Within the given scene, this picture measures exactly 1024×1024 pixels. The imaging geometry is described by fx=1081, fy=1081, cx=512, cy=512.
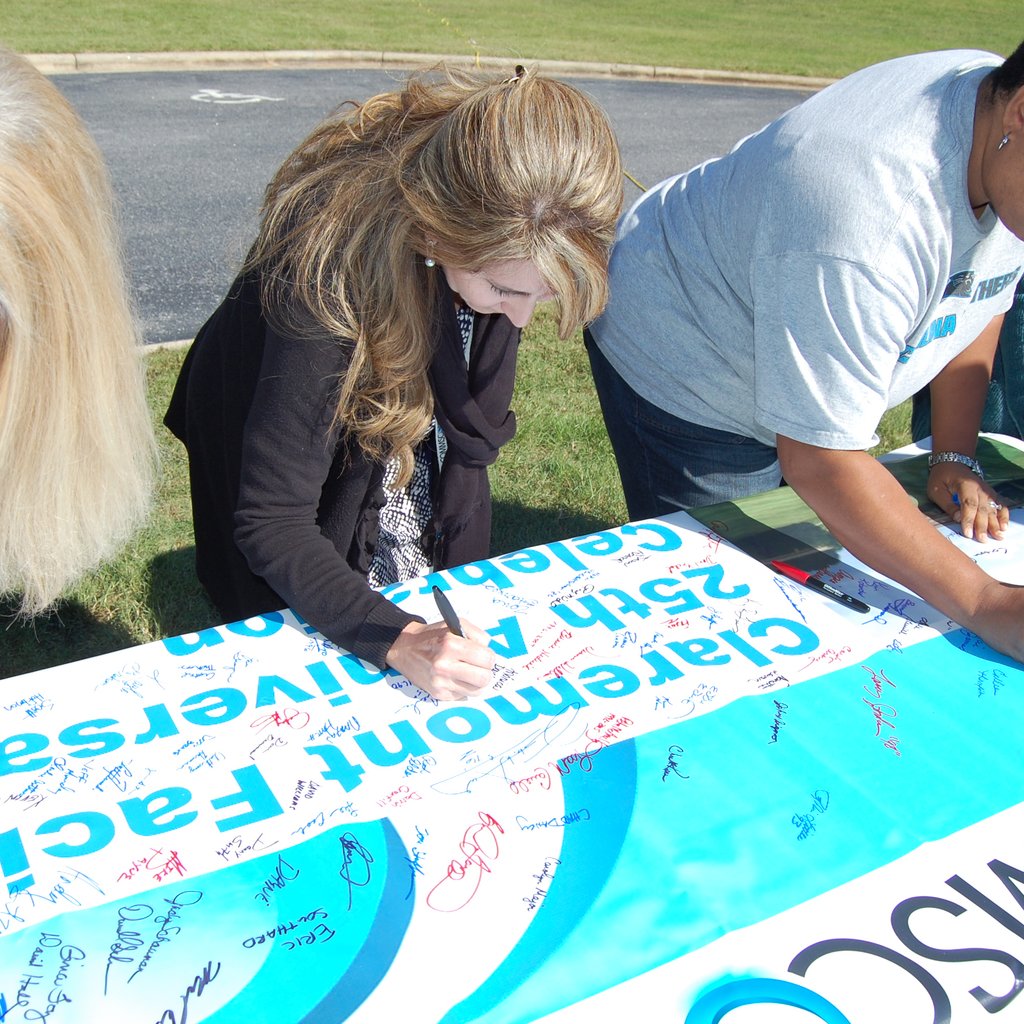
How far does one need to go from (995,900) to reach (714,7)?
15.8 meters

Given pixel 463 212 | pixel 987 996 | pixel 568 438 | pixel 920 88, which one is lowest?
pixel 568 438

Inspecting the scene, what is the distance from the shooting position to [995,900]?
1.18m

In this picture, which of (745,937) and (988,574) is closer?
(745,937)

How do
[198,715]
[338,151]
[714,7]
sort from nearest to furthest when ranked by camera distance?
[198,715], [338,151], [714,7]

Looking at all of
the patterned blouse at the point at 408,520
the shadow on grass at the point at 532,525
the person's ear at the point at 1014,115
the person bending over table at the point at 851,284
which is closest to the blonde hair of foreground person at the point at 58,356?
the patterned blouse at the point at 408,520

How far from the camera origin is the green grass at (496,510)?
265 cm

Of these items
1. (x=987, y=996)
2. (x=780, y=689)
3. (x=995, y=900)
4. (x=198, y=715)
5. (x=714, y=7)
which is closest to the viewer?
(x=987, y=996)

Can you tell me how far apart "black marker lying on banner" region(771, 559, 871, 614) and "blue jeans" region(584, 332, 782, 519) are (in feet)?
1.13

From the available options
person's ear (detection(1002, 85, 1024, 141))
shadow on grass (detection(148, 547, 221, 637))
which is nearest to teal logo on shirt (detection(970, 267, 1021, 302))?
person's ear (detection(1002, 85, 1024, 141))

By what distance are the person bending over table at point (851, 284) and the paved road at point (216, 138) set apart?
8.50ft

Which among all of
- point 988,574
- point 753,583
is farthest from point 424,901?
point 988,574

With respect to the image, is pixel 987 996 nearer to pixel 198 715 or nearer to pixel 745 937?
pixel 745 937
